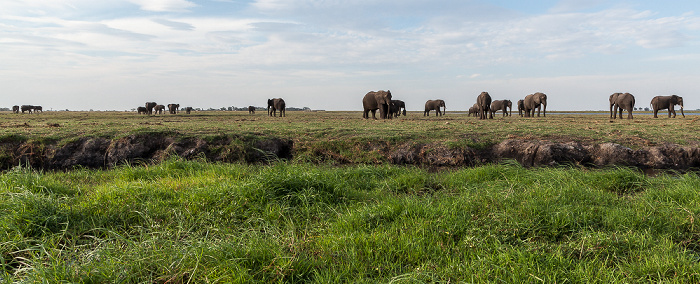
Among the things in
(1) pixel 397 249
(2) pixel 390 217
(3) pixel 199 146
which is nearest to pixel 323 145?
(3) pixel 199 146

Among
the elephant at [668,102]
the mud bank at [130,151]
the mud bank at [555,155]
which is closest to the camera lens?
the mud bank at [555,155]

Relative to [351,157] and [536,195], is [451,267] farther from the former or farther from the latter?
[351,157]

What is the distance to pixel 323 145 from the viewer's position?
32.5 ft

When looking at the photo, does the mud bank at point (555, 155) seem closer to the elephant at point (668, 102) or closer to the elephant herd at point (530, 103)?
the elephant herd at point (530, 103)

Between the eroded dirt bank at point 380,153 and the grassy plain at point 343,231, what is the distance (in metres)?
2.98

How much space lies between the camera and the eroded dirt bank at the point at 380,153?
8.52 m

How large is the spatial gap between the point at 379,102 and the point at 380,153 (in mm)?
14333

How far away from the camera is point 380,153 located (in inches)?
371

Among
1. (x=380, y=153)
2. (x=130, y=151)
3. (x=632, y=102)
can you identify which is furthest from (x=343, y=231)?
(x=632, y=102)

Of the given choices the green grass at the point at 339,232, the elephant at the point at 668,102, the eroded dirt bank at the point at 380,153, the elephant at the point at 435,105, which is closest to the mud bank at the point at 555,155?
the eroded dirt bank at the point at 380,153

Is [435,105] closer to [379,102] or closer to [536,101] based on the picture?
[536,101]

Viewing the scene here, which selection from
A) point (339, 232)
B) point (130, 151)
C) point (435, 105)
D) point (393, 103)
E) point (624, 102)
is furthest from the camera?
point (435, 105)

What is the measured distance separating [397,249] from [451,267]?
21.1 inches

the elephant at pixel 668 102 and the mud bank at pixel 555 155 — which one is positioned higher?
the elephant at pixel 668 102
